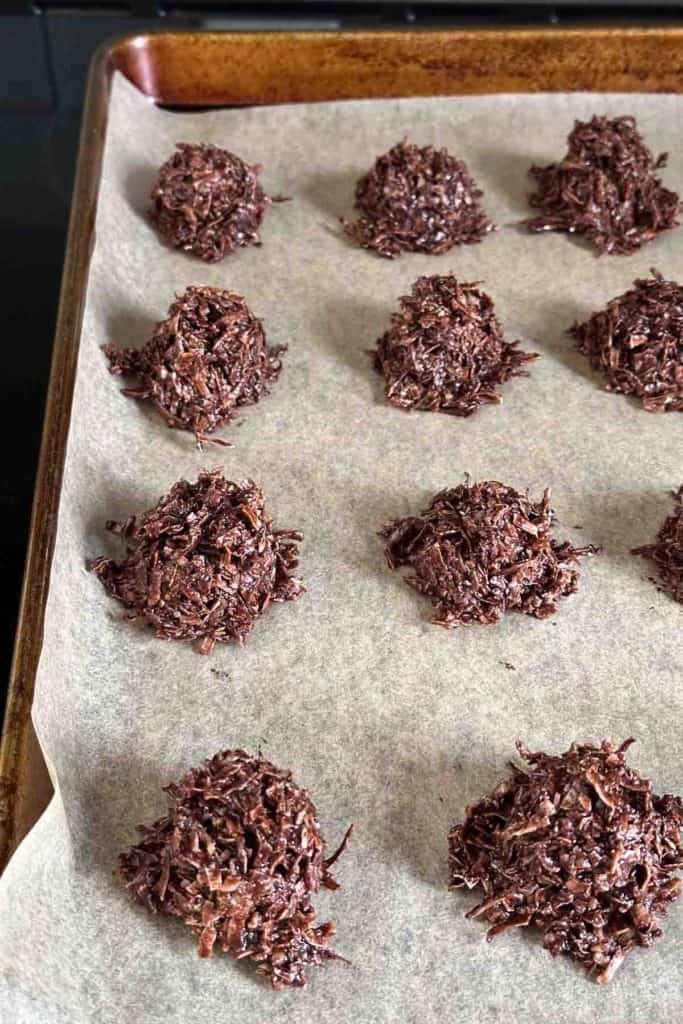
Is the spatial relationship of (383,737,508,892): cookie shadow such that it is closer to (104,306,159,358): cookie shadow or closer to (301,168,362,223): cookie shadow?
(104,306,159,358): cookie shadow

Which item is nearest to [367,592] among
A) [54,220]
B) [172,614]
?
[172,614]

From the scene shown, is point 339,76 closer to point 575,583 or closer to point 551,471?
point 551,471

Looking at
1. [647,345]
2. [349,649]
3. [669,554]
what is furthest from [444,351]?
[349,649]

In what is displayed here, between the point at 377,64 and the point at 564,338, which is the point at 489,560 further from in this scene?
the point at 377,64

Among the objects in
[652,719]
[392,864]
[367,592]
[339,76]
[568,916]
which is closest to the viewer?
[568,916]

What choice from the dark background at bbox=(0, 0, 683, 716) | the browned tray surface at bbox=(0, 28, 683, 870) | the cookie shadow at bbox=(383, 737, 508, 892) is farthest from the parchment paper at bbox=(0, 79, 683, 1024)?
the dark background at bbox=(0, 0, 683, 716)

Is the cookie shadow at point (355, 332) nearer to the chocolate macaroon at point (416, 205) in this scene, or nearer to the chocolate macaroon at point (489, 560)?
the chocolate macaroon at point (416, 205)

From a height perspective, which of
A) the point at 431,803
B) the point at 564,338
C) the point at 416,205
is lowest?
the point at 431,803
